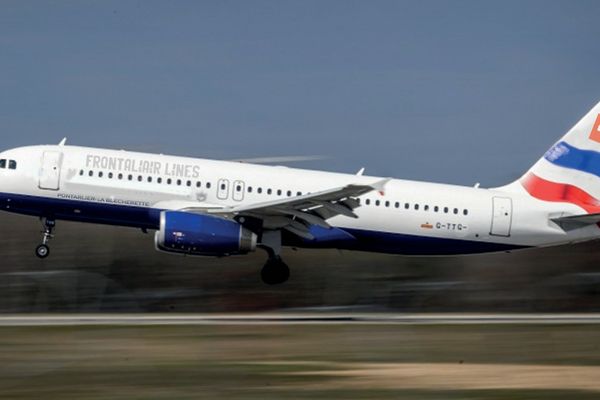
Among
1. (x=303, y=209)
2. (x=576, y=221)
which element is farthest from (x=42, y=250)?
(x=576, y=221)

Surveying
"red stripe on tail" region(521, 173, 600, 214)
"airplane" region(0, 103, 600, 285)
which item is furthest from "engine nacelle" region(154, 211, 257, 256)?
"red stripe on tail" region(521, 173, 600, 214)

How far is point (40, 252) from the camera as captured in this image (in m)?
31.8

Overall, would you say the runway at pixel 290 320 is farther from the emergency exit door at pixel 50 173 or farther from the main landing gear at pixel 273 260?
the emergency exit door at pixel 50 173

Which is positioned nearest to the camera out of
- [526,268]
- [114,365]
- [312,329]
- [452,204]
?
[114,365]

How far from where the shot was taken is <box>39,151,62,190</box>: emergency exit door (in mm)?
30922

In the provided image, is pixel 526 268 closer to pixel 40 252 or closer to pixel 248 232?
pixel 248 232

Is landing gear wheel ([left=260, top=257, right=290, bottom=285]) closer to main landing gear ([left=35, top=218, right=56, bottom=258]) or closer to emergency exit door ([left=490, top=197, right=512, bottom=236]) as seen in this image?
main landing gear ([left=35, top=218, right=56, bottom=258])

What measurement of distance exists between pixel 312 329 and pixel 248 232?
17.7ft

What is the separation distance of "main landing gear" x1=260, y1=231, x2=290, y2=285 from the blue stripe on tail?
858 centimetres

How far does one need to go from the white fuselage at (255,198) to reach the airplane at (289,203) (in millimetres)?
28

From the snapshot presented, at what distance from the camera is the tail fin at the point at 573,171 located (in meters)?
34.0

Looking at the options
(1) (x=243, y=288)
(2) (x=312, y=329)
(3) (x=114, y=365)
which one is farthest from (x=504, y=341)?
(1) (x=243, y=288)

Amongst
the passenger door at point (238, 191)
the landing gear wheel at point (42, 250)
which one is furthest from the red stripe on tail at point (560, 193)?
the landing gear wheel at point (42, 250)

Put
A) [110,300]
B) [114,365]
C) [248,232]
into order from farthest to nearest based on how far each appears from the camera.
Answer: [110,300] → [248,232] → [114,365]
